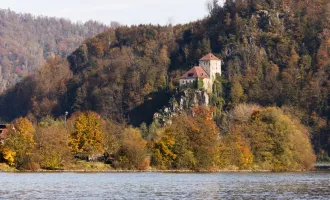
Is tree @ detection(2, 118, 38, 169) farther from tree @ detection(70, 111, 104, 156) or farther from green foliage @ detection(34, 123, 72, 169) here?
tree @ detection(70, 111, 104, 156)

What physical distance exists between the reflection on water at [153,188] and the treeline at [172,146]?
1728 cm

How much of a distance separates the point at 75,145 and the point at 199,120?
1833cm

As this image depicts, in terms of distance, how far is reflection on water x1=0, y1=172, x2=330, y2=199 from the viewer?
6475cm

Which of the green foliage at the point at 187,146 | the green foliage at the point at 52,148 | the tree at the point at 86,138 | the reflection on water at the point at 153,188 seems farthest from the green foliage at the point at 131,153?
the reflection on water at the point at 153,188

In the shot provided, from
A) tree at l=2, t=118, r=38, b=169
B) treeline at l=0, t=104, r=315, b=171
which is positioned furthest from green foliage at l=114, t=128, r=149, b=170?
tree at l=2, t=118, r=38, b=169

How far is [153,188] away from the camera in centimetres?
7338

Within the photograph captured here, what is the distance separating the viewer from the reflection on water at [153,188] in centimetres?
6475

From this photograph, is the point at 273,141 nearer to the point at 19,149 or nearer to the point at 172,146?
the point at 172,146

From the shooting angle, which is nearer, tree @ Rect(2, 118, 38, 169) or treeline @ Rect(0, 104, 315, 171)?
tree @ Rect(2, 118, 38, 169)

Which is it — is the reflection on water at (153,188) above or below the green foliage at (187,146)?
below

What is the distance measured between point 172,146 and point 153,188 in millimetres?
37972

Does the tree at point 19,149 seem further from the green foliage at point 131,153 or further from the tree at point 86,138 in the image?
the green foliage at point 131,153

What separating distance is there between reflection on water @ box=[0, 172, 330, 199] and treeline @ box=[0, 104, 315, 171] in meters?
17.3

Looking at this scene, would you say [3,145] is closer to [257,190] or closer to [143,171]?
[143,171]
